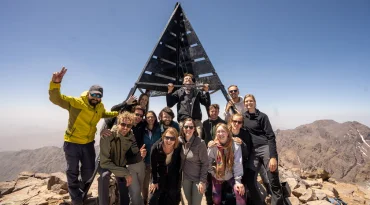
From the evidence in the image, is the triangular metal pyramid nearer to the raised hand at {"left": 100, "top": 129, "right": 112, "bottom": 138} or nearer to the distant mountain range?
the raised hand at {"left": 100, "top": 129, "right": 112, "bottom": 138}

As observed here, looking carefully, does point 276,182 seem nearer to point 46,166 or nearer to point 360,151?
point 46,166

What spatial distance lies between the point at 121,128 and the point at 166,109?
4.45 ft

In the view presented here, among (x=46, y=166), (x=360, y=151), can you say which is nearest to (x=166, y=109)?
(x=46, y=166)

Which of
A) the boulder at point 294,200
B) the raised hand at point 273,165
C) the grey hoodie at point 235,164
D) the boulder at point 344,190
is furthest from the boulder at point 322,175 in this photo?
the grey hoodie at point 235,164

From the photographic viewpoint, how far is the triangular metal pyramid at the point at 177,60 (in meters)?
5.66

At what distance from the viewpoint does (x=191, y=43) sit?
20.2 ft

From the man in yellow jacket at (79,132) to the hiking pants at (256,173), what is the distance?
397 centimetres

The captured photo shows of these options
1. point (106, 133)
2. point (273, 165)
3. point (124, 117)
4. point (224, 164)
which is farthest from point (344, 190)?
point (106, 133)

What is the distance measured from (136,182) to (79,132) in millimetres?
1880

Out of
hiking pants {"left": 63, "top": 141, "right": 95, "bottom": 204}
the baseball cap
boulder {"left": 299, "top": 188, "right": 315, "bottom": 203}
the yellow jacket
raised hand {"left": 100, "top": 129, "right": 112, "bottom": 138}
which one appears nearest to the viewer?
raised hand {"left": 100, "top": 129, "right": 112, "bottom": 138}

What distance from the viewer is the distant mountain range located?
391 feet

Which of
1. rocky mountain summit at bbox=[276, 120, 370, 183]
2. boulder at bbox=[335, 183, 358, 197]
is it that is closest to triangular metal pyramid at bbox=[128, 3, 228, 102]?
boulder at bbox=[335, 183, 358, 197]

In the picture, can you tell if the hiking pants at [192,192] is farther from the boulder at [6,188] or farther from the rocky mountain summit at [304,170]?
the boulder at [6,188]

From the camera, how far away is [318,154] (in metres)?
134
